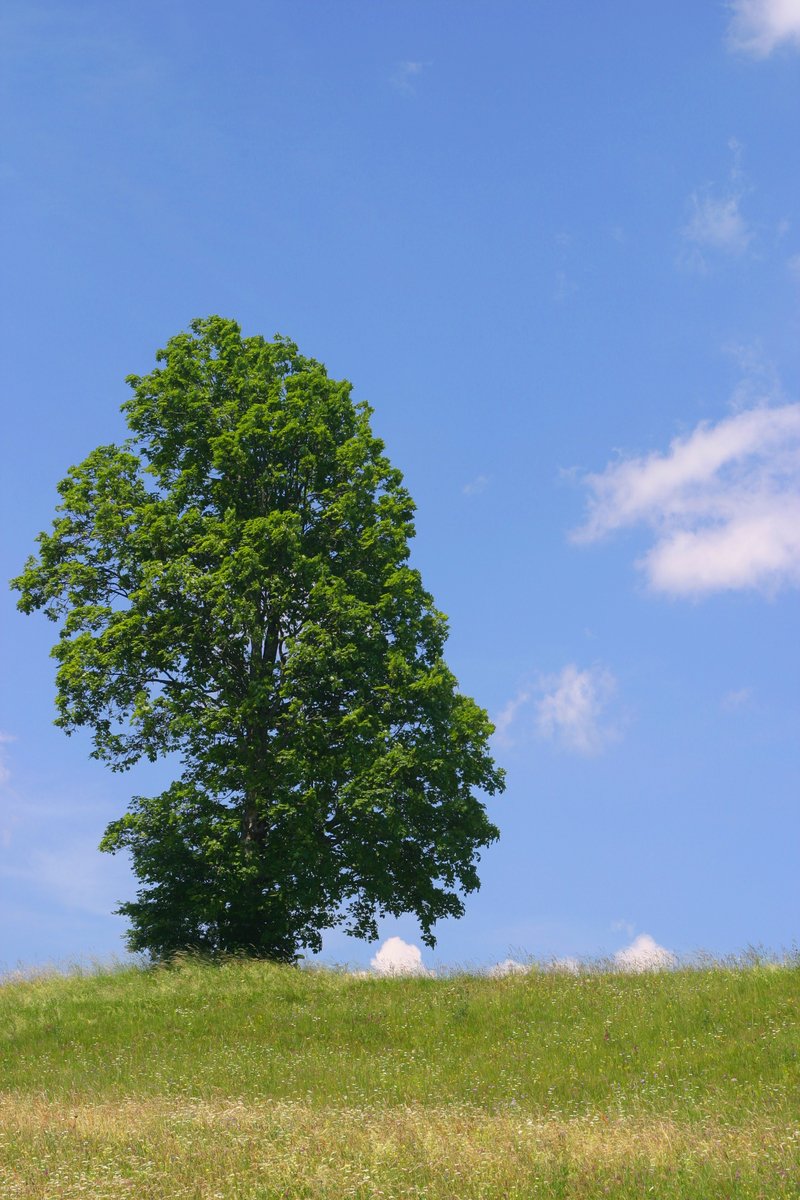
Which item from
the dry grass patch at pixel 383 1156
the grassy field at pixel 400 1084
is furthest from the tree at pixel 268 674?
the dry grass patch at pixel 383 1156

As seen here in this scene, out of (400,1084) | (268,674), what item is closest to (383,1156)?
(400,1084)

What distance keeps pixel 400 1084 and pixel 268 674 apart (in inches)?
Answer: 553

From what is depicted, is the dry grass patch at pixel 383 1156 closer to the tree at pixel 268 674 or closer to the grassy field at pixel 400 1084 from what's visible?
the grassy field at pixel 400 1084

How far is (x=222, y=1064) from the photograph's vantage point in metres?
20.0

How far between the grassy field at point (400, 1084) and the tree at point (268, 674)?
314 centimetres

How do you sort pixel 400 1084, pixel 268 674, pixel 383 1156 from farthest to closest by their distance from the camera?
pixel 268 674
pixel 400 1084
pixel 383 1156

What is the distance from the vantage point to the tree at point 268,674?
27.6m

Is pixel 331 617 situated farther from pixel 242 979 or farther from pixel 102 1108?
pixel 102 1108

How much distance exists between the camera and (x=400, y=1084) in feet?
58.3

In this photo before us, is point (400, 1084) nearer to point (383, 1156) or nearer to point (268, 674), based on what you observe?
point (383, 1156)

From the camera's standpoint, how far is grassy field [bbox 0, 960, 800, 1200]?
12273 millimetres

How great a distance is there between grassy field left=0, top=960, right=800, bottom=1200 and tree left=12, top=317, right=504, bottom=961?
3135mm

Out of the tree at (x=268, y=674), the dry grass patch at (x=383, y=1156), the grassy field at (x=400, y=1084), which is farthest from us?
the tree at (x=268, y=674)

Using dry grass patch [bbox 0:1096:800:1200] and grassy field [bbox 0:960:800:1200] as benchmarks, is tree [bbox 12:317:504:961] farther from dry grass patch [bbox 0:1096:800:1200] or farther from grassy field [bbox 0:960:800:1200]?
dry grass patch [bbox 0:1096:800:1200]
